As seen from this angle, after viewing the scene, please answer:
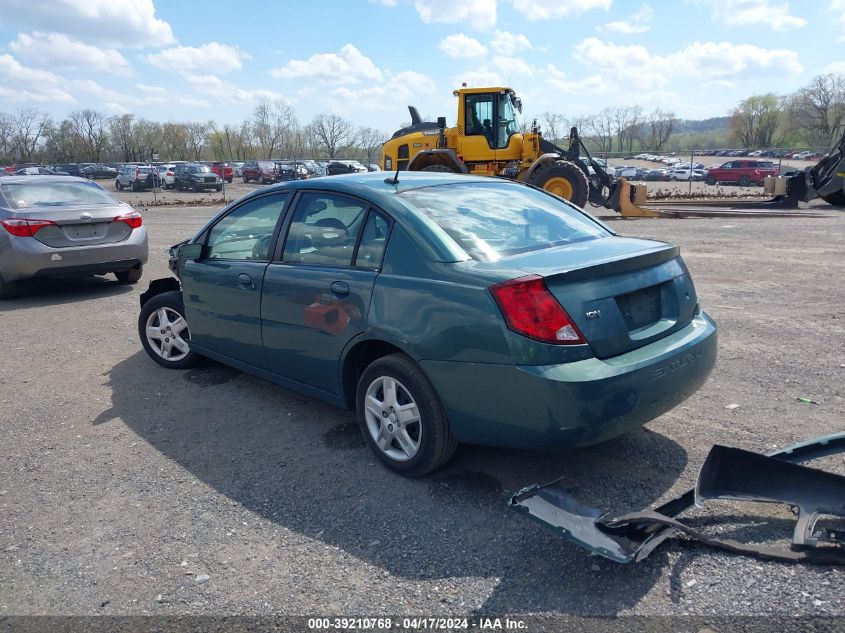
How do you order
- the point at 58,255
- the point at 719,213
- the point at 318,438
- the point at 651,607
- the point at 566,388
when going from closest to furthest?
the point at 651,607
the point at 566,388
the point at 318,438
the point at 58,255
the point at 719,213

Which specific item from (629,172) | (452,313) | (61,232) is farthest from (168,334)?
(629,172)

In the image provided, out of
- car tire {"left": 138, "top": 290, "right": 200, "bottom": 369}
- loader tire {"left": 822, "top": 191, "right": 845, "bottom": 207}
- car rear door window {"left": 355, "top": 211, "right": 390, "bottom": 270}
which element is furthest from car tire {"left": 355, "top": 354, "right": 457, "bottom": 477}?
loader tire {"left": 822, "top": 191, "right": 845, "bottom": 207}

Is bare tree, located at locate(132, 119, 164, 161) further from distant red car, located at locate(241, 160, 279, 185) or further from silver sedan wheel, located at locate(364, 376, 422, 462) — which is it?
silver sedan wheel, located at locate(364, 376, 422, 462)

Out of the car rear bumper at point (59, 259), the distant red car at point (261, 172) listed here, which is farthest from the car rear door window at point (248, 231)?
the distant red car at point (261, 172)

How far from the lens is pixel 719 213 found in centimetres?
1781

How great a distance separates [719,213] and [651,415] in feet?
53.4

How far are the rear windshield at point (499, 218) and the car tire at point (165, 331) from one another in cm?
262

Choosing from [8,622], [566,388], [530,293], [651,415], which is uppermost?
[530,293]

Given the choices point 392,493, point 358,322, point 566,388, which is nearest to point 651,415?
point 566,388

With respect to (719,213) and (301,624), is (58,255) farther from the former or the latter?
(719,213)

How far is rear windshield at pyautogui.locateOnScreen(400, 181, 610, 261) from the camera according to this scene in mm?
3725

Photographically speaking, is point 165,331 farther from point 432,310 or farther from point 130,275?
point 130,275

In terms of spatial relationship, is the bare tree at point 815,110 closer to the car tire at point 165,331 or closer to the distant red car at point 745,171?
the distant red car at point 745,171

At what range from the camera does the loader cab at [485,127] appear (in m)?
17.7
